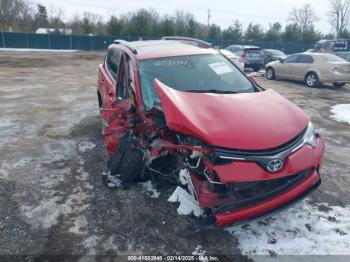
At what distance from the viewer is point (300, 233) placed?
335 centimetres

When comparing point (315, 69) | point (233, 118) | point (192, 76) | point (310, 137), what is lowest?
point (310, 137)

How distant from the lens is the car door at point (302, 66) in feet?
46.9

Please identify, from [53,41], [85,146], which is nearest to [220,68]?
[85,146]

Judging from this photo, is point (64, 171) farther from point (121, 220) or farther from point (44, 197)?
point (121, 220)

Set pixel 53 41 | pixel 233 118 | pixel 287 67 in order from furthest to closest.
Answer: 1. pixel 53 41
2. pixel 287 67
3. pixel 233 118

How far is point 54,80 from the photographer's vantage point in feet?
46.3

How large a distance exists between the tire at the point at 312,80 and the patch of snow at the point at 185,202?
471 inches

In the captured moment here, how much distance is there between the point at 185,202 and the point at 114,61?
3.20m

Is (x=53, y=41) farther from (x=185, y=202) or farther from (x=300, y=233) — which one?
(x=300, y=233)

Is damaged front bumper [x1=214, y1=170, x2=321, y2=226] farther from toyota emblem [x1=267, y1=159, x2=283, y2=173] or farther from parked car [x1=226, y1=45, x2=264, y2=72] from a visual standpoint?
parked car [x1=226, y1=45, x2=264, y2=72]

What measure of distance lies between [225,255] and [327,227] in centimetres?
120

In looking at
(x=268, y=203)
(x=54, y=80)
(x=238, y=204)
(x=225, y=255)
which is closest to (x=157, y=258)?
(x=225, y=255)

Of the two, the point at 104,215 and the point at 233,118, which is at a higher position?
the point at 233,118

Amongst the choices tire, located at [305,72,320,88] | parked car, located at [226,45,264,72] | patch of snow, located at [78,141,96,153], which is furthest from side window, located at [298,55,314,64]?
patch of snow, located at [78,141,96,153]
